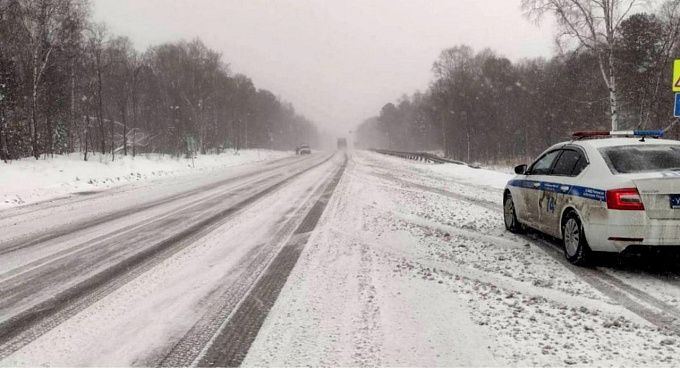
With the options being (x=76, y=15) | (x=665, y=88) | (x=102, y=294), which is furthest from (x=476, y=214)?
(x=76, y=15)

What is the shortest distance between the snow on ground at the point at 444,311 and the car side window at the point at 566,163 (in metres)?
1.21

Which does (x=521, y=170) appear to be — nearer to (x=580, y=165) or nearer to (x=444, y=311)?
(x=580, y=165)

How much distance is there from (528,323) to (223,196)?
11.7 metres

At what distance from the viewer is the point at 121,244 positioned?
25.1 feet

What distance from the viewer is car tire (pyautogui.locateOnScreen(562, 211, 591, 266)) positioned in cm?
585

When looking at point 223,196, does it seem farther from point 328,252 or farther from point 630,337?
point 630,337

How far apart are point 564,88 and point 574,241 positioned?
43860 mm

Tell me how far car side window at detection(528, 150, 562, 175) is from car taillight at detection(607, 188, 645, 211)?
6.13ft

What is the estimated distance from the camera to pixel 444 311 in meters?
4.39

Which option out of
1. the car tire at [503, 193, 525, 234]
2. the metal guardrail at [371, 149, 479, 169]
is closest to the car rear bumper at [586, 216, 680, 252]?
the car tire at [503, 193, 525, 234]

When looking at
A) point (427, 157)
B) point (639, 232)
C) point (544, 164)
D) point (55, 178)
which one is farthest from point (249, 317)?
point (427, 157)

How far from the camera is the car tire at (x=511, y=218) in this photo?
8281 mm

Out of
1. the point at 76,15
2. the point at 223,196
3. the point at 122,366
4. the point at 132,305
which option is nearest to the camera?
the point at 122,366

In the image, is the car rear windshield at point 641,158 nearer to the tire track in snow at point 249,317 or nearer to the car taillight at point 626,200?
the car taillight at point 626,200
